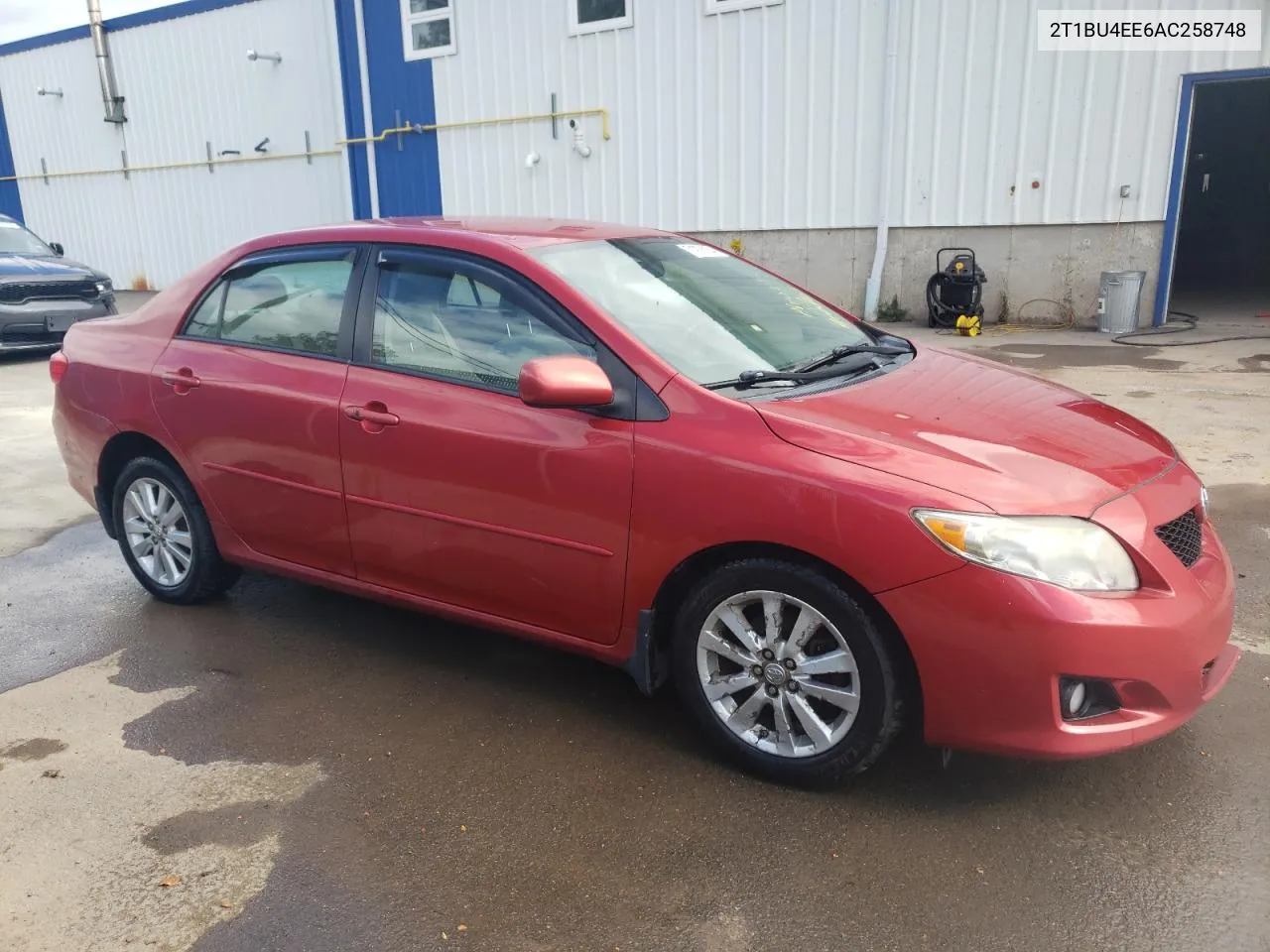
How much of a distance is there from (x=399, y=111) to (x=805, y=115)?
6973 millimetres

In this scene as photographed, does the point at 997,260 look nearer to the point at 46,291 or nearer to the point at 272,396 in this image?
the point at 272,396

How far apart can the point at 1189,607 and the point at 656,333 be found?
168cm

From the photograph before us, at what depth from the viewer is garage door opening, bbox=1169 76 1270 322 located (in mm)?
19609

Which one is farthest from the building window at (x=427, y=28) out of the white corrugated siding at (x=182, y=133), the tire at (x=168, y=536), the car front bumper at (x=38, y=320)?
the tire at (x=168, y=536)

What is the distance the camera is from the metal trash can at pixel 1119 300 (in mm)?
11148

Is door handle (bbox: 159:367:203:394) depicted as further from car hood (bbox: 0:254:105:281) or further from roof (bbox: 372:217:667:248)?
car hood (bbox: 0:254:105:281)

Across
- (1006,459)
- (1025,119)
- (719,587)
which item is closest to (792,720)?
(719,587)

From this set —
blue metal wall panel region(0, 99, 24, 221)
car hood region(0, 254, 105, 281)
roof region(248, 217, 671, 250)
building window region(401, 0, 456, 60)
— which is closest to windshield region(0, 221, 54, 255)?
car hood region(0, 254, 105, 281)

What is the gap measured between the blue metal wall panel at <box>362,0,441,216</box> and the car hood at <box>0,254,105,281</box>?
5483 millimetres

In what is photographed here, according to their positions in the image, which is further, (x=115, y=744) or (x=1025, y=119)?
(x=1025, y=119)

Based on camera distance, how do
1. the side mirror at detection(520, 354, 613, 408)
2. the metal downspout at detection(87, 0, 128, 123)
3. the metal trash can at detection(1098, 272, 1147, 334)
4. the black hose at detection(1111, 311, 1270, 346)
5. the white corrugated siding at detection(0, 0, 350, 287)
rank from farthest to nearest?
the metal downspout at detection(87, 0, 128, 123)
the white corrugated siding at detection(0, 0, 350, 287)
the metal trash can at detection(1098, 272, 1147, 334)
the black hose at detection(1111, 311, 1270, 346)
the side mirror at detection(520, 354, 613, 408)

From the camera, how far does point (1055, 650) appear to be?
7.89ft

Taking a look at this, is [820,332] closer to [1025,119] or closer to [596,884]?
[596,884]

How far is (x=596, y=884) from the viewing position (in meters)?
2.48
